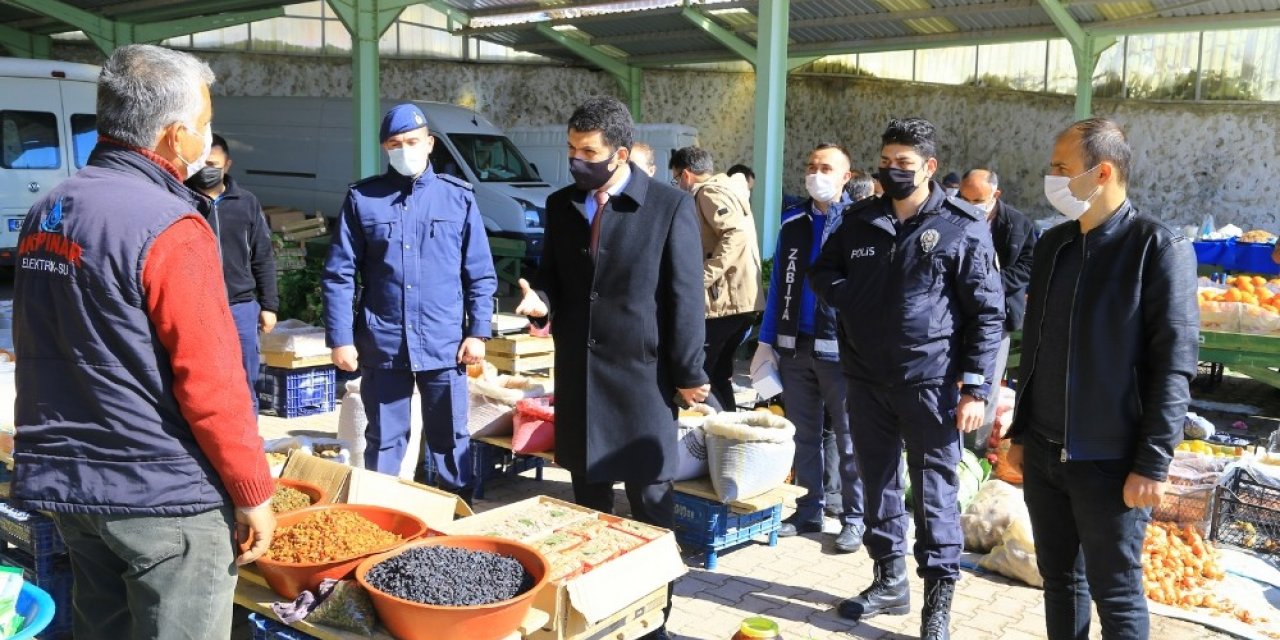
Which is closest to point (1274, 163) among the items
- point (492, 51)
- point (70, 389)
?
point (492, 51)

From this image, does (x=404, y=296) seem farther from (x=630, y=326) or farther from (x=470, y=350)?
(x=630, y=326)

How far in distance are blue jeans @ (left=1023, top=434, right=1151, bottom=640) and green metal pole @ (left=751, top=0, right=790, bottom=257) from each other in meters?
6.91

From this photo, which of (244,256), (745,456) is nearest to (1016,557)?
(745,456)

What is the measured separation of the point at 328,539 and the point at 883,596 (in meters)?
2.29

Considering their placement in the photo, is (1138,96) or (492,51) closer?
(1138,96)

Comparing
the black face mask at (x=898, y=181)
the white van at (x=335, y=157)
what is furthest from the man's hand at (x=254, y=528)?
the white van at (x=335, y=157)

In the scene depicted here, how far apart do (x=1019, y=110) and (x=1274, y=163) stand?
4.16m

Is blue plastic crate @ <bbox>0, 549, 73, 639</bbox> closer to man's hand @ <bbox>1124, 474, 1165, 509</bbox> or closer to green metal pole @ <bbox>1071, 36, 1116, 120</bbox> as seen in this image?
man's hand @ <bbox>1124, 474, 1165, 509</bbox>

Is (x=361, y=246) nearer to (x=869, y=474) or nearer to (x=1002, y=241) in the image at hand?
(x=869, y=474)

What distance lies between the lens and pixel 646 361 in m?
3.86

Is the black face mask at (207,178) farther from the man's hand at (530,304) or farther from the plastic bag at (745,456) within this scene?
the plastic bag at (745,456)

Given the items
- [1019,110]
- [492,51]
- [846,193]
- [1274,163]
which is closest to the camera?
[846,193]

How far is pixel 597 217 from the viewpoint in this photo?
3867 mm

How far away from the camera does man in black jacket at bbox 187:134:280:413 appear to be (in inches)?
216
